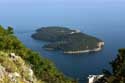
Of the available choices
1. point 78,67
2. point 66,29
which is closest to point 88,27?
point 66,29

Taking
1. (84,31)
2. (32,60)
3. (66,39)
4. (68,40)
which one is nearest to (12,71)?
(32,60)

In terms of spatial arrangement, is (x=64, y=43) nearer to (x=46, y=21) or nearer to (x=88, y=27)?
(x=88, y=27)

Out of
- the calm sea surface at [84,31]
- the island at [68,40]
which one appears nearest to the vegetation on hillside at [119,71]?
the calm sea surface at [84,31]

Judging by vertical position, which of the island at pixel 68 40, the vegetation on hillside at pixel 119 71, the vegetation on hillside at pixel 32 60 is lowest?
the island at pixel 68 40

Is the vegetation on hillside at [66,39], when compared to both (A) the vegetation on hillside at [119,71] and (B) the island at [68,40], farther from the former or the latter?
(A) the vegetation on hillside at [119,71]

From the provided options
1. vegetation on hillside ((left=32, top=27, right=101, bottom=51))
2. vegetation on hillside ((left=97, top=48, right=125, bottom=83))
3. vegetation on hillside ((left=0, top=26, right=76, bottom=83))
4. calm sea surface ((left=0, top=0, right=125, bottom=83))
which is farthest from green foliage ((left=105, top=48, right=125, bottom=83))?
vegetation on hillside ((left=32, top=27, right=101, bottom=51))

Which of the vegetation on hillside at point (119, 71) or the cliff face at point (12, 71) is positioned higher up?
the cliff face at point (12, 71)
